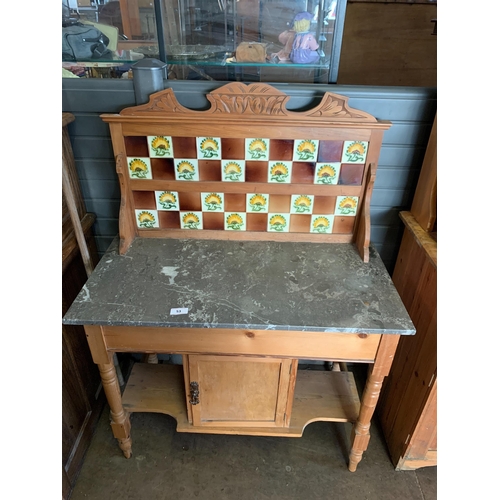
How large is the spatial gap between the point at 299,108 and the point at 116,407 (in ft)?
3.99

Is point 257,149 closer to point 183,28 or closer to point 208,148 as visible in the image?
point 208,148

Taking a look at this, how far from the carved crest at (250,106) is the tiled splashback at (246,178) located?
83mm

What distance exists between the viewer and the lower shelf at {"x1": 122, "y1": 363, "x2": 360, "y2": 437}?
1.37 meters

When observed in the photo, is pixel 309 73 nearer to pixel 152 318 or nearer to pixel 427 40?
pixel 152 318

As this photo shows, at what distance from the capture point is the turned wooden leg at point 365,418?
120 cm

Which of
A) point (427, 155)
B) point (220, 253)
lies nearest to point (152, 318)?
point (220, 253)

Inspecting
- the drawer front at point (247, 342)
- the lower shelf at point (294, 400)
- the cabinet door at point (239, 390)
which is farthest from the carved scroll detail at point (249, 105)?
the lower shelf at point (294, 400)

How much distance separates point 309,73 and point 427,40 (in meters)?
2.34

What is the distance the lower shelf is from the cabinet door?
1.6 inches

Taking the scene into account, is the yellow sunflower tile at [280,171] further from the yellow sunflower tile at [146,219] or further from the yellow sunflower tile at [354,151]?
the yellow sunflower tile at [146,219]

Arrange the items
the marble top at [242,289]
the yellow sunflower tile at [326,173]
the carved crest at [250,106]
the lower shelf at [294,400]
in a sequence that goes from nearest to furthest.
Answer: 1. the marble top at [242,289]
2. the carved crest at [250,106]
3. the yellow sunflower tile at [326,173]
4. the lower shelf at [294,400]

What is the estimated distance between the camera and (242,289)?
114cm

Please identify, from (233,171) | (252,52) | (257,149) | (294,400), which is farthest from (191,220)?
(294,400)

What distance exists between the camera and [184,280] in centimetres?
118
